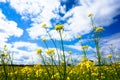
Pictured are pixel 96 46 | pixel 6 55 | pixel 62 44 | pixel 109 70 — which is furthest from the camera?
pixel 109 70

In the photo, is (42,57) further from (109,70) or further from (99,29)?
(109,70)

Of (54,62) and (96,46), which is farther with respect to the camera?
(96,46)

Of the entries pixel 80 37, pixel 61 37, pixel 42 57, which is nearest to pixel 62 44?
pixel 61 37

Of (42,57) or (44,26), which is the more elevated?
(44,26)

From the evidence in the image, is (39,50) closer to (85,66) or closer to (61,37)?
(85,66)

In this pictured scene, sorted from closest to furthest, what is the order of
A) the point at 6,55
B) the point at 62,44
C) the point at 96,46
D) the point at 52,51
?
the point at 62,44, the point at 6,55, the point at 96,46, the point at 52,51

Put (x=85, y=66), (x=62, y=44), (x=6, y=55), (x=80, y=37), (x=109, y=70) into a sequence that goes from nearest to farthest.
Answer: (x=62, y=44)
(x=6, y=55)
(x=85, y=66)
(x=80, y=37)
(x=109, y=70)

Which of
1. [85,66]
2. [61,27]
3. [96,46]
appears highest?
[61,27]

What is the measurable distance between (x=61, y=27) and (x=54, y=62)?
57 centimetres

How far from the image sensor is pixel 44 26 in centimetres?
391

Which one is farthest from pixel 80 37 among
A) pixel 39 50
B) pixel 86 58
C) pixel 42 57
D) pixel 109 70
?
pixel 109 70

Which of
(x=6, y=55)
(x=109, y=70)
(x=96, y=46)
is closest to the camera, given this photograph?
(x=6, y=55)

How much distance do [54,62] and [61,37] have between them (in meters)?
0.33

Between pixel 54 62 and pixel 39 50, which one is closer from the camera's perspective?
pixel 54 62
